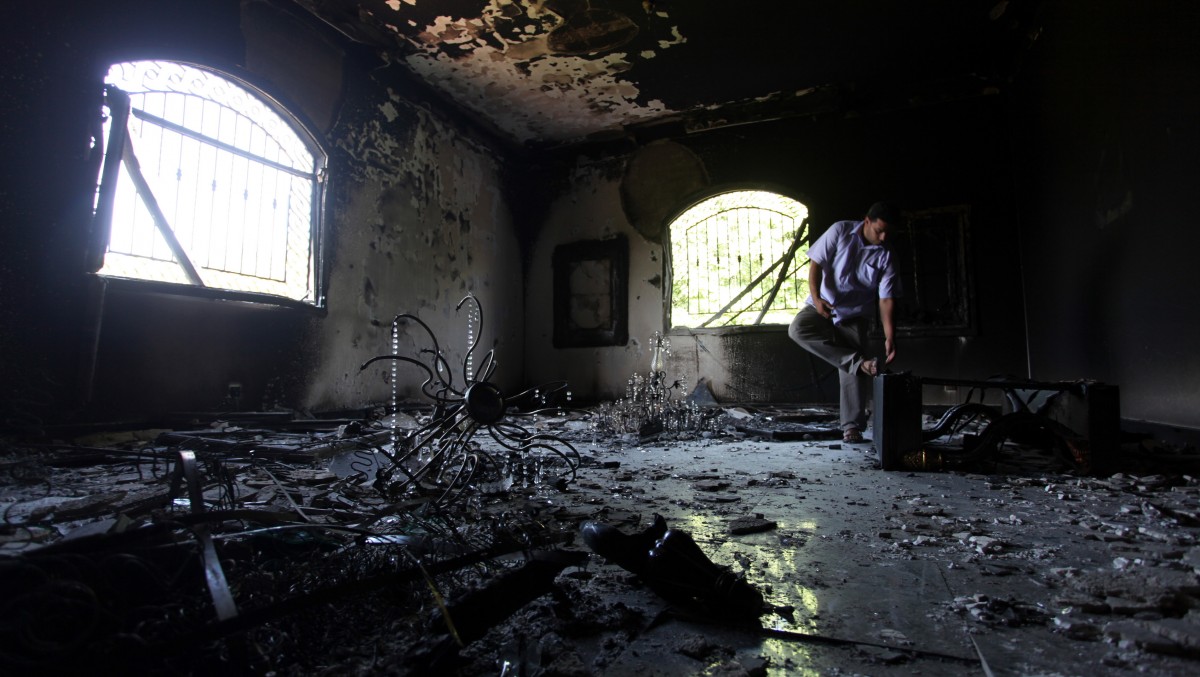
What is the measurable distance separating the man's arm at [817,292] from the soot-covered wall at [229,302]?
13.2ft

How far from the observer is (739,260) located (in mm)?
6836

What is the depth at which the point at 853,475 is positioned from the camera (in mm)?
2633

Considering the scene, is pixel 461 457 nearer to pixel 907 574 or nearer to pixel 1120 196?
pixel 907 574

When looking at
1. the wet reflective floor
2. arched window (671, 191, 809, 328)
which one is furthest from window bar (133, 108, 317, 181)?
arched window (671, 191, 809, 328)

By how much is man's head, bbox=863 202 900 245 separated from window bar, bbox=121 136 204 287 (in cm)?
485

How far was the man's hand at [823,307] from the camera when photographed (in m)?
3.97

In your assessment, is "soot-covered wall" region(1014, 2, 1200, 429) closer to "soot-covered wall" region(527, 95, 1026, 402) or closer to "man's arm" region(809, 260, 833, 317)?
"soot-covered wall" region(527, 95, 1026, 402)

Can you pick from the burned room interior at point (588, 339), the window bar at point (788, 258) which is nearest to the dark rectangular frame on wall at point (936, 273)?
the burned room interior at point (588, 339)

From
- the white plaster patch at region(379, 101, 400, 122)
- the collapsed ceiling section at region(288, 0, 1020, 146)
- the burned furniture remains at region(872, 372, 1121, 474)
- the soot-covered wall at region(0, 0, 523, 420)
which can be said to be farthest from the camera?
the white plaster patch at region(379, 101, 400, 122)

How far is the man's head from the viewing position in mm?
3551

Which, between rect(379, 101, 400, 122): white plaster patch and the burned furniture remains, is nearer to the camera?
the burned furniture remains

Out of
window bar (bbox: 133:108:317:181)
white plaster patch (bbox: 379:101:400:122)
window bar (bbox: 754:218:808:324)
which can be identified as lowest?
window bar (bbox: 754:218:808:324)

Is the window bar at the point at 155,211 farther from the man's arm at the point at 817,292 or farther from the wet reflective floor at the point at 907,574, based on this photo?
the man's arm at the point at 817,292

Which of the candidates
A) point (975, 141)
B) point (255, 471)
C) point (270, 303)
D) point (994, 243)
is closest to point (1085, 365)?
point (994, 243)
